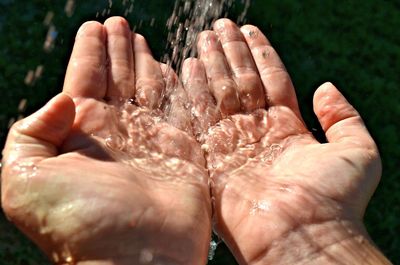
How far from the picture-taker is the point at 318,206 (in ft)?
7.80

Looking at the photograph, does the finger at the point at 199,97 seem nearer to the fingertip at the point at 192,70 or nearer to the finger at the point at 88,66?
the fingertip at the point at 192,70

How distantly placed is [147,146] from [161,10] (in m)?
1.36

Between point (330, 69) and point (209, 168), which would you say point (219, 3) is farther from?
point (209, 168)

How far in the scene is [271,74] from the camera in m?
2.96

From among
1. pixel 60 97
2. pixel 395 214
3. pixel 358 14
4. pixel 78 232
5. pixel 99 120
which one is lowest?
pixel 395 214

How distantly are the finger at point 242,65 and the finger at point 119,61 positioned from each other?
0.51m

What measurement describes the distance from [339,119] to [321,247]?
Answer: 62 cm

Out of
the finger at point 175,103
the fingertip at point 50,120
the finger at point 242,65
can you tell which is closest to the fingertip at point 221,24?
the finger at point 242,65

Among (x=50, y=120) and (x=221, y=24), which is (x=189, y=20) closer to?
(x=221, y=24)

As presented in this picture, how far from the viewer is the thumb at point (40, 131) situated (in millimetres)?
2129

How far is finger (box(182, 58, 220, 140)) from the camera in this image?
2.79m

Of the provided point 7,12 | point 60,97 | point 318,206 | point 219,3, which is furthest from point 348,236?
point 7,12

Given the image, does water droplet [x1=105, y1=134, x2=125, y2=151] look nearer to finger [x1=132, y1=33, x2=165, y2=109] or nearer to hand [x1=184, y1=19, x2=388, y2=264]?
finger [x1=132, y1=33, x2=165, y2=109]

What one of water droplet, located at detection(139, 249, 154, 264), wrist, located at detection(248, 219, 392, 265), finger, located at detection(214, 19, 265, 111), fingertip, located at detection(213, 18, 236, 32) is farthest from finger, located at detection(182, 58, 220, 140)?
water droplet, located at detection(139, 249, 154, 264)
